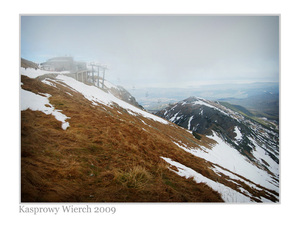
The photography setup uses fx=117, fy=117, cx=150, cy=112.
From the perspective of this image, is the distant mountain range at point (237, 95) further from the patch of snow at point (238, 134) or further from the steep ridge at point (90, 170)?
the patch of snow at point (238, 134)

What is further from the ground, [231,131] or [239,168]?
[231,131]

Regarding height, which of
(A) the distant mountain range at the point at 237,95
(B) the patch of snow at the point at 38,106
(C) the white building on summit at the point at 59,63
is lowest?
(B) the patch of snow at the point at 38,106

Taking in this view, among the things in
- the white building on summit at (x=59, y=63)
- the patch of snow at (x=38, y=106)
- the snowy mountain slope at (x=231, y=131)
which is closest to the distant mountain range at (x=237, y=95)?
the white building on summit at (x=59, y=63)

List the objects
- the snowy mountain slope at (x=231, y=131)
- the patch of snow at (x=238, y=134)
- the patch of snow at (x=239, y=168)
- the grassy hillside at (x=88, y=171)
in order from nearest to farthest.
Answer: the grassy hillside at (x=88, y=171) → the patch of snow at (x=239, y=168) → the snowy mountain slope at (x=231, y=131) → the patch of snow at (x=238, y=134)

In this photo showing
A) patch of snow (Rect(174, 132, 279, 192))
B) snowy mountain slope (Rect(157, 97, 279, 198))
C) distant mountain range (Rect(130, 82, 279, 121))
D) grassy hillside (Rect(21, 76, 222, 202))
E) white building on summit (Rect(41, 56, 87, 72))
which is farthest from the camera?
snowy mountain slope (Rect(157, 97, 279, 198))

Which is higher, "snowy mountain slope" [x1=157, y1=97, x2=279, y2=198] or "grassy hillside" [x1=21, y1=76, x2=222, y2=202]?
"grassy hillside" [x1=21, y1=76, x2=222, y2=202]

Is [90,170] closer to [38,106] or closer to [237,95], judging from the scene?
[38,106]

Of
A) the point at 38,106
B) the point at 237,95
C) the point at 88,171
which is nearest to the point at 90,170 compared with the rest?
the point at 88,171

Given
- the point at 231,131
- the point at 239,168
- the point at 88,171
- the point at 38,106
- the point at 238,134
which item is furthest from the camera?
the point at 231,131

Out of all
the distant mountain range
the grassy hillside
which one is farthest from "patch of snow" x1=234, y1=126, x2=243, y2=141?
the grassy hillside

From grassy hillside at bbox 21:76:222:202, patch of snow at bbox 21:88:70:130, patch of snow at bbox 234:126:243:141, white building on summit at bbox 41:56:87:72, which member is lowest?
patch of snow at bbox 234:126:243:141

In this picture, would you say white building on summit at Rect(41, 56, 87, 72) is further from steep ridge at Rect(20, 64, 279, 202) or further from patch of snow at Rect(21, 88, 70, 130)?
steep ridge at Rect(20, 64, 279, 202)
